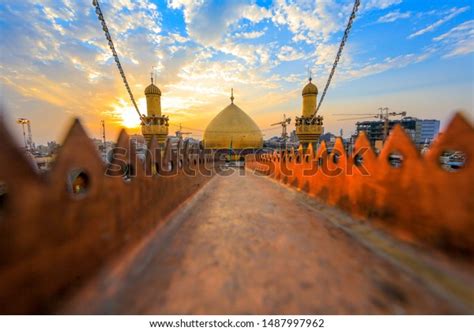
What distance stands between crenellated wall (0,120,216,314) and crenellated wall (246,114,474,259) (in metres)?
3.71

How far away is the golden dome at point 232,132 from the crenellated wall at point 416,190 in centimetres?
Result: 2790

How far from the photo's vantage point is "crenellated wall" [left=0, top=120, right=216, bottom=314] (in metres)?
1.44

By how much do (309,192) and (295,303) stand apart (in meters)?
4.23

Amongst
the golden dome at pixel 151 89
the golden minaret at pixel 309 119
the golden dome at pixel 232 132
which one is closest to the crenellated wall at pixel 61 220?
the golden minaret at pixel 309 119

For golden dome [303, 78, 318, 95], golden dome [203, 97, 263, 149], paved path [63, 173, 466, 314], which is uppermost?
golden dome [303, 78, 318, 95]

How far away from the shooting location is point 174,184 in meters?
4.36

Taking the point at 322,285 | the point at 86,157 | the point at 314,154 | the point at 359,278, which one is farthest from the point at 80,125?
the point at 314,154

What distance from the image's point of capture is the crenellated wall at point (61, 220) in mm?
1438

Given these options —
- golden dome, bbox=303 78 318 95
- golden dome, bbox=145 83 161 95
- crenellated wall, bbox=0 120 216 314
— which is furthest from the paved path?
golden dome, bbox=145 83 161 95

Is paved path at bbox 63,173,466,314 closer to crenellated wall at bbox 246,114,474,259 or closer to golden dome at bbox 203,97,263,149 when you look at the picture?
crenellated wall at bbox 246,114,474,259

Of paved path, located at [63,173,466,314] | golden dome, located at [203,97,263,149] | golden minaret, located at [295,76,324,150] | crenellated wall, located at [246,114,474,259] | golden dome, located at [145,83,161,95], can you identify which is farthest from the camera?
golden dome, located at [203,97,263,149]

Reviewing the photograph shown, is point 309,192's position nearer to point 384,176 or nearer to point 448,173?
point 384,176

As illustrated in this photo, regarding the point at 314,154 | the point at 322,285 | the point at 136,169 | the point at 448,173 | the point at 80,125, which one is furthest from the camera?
the point at 314,154

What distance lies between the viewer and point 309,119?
1582 centimetres
